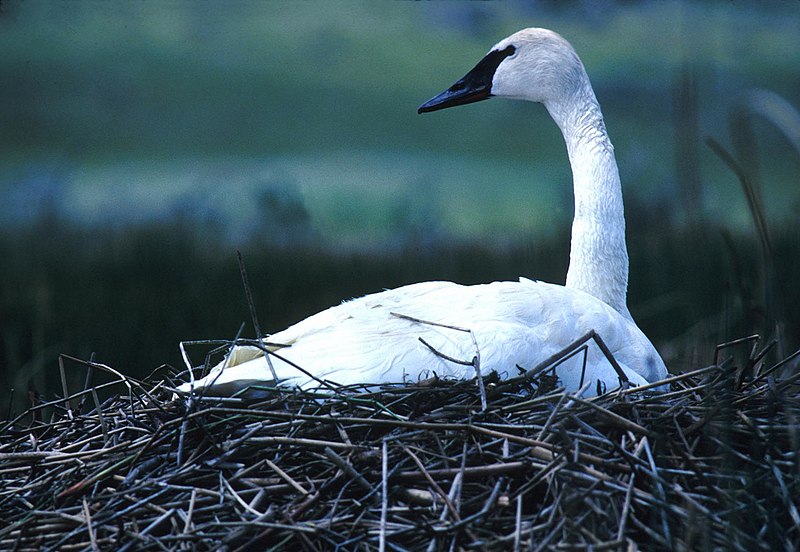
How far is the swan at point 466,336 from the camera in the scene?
211 cm

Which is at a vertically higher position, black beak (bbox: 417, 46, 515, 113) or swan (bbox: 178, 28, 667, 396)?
black beak (bbox: 417, 46, 515, 113)

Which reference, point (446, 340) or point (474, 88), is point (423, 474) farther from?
point (474, 88)

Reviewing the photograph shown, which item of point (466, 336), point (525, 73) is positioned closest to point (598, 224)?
point (525, 73)

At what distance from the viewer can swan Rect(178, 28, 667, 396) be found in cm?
211

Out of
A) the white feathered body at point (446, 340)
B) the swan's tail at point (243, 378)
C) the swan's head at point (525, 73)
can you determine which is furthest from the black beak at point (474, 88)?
the swan's tail at point (243, 378)

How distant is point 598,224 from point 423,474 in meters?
1.66

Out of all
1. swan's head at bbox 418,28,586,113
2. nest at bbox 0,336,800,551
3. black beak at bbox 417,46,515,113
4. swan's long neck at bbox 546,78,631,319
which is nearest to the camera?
nest at bbox 0,336,800,551

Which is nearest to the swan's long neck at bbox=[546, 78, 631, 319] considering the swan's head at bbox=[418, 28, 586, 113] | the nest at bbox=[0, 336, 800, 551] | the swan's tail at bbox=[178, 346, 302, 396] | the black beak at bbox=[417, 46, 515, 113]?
the swan's head at bbox=[418, 28, 586, 113]

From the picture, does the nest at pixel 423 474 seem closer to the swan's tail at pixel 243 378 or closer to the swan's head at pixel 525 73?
the swan's tail at pixel 243 378

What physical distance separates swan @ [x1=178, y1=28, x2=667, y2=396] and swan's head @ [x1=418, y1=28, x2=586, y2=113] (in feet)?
1.77

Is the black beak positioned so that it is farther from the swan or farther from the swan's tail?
the swan's tail

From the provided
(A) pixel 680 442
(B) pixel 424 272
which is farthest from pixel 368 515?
(B) pixel 424 272

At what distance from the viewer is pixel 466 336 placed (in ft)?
7.23

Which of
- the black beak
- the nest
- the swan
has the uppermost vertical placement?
the black beak
